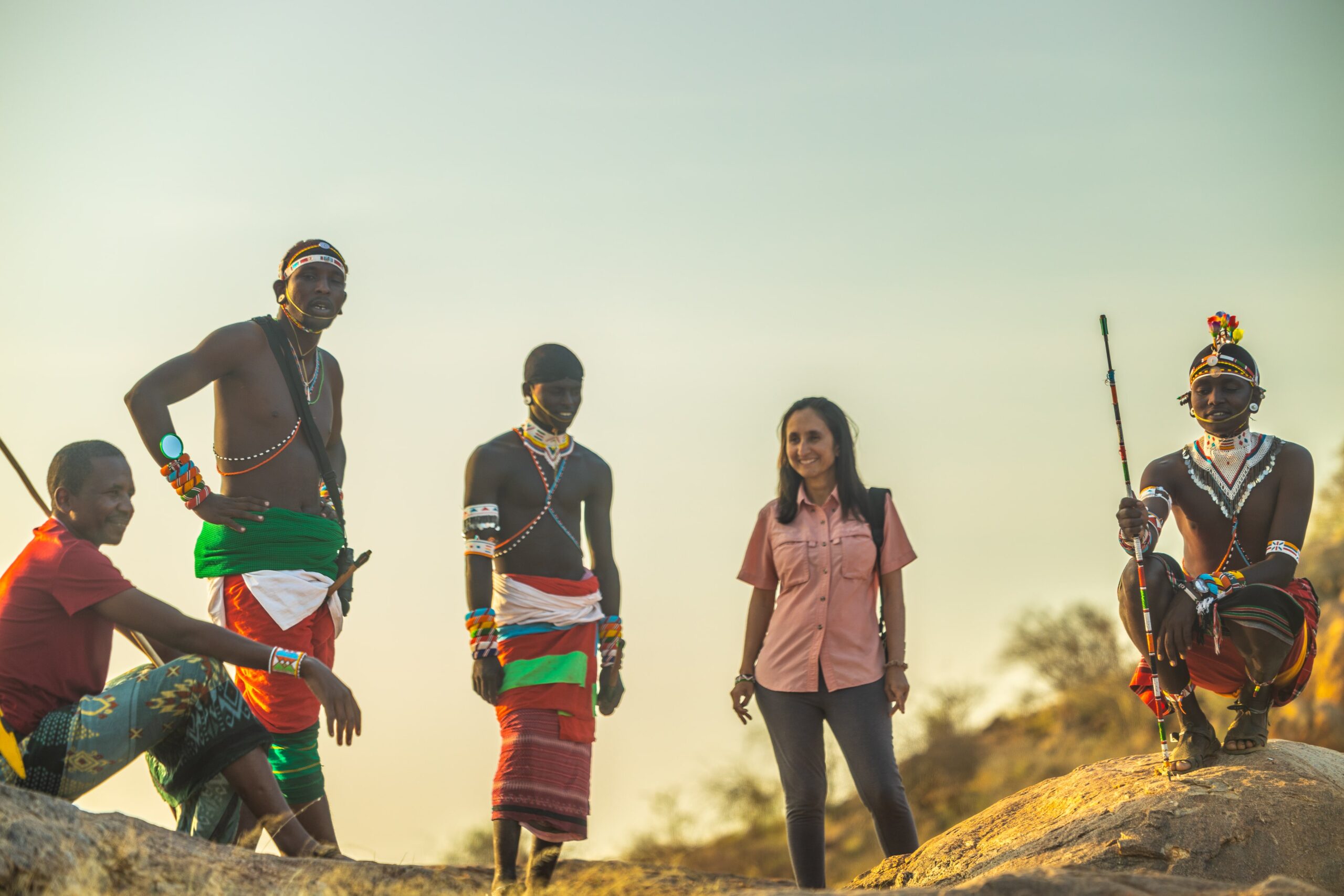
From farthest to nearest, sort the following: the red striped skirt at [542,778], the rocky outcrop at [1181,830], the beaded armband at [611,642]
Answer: the beaded armband at [611,642] < the red striped skirt at [542,778] < the rocky outcrop at [1181,830]

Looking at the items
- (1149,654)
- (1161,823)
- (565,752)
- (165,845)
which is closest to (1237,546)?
(1149,654)

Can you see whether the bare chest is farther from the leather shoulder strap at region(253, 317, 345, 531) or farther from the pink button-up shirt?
the pink button-up shirt

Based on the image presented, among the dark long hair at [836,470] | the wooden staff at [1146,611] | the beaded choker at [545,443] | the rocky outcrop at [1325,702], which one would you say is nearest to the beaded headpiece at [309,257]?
the beaded choker at [545,443]

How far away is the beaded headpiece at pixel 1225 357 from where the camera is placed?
5.72 meters

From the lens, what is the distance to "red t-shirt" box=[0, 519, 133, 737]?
4.64m

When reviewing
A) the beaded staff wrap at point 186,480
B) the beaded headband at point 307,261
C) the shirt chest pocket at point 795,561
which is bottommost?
the shirt chest pocket at point 795,561

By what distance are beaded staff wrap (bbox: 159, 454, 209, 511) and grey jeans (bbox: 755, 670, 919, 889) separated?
2.70 m

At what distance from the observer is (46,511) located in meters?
5.02

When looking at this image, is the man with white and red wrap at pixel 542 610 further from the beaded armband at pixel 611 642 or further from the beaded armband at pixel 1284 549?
the beaded armband at pixel 1284 549

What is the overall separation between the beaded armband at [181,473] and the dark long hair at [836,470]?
8.69ft

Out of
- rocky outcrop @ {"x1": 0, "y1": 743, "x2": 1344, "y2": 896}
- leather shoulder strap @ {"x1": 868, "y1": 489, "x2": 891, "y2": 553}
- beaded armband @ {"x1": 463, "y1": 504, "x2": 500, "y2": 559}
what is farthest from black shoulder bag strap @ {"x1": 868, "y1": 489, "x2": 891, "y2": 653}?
beaded armband @ {"x1": 463, "y1": 504, "x2": 500, "y2": 559}

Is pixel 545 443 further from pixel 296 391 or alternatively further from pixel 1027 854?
pixel 1027 854

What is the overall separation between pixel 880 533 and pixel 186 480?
10.2 feet

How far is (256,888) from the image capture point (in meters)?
4.28
